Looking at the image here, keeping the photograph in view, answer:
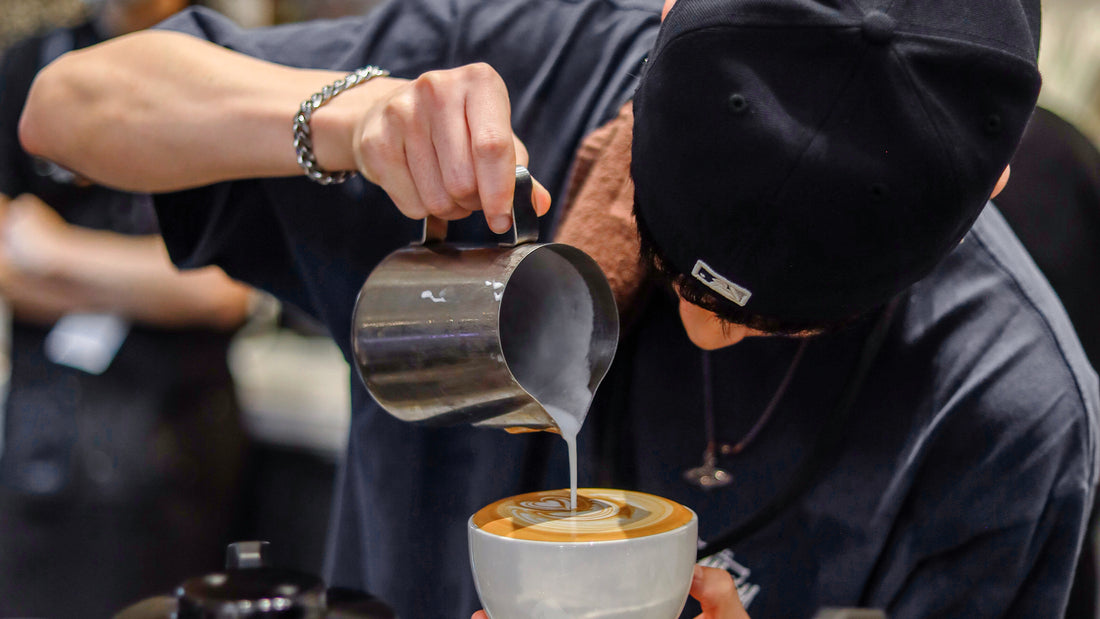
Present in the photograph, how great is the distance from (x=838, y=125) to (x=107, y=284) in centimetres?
172

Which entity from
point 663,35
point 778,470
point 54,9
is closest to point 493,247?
point 663,35

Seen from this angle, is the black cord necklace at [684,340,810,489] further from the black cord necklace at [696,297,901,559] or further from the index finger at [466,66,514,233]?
the index finger at [466,66,514,233]

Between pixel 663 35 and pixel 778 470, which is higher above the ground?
pixel 663 35

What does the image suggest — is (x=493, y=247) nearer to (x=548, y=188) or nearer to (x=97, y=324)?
(x=548, y=188)

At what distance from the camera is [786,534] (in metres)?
1.02

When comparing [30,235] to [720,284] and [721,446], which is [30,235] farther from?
[720,284]

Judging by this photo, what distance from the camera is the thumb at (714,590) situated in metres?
0.84

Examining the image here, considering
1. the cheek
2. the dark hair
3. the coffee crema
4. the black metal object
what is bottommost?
the coffee crema

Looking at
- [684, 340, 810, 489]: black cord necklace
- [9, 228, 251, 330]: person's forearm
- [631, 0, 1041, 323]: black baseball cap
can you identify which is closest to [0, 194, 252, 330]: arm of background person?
[9, 228, 251, 330]: person's forearm

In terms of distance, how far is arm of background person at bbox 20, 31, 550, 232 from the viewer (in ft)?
2.63

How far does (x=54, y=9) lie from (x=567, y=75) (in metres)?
2.74

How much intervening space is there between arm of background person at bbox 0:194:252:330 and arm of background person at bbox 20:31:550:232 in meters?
0.95

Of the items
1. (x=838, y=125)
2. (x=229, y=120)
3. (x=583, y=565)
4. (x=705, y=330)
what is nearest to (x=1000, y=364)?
(x=705, y=330)

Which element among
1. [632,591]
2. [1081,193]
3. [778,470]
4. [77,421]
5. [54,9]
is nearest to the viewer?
[632,591]
